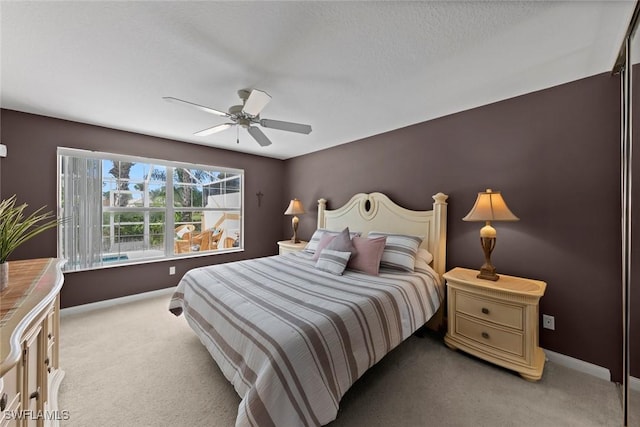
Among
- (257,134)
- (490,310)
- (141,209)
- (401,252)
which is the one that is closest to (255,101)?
(257,134)

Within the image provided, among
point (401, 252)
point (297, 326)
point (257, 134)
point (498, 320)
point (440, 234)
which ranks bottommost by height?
point (498, 320)

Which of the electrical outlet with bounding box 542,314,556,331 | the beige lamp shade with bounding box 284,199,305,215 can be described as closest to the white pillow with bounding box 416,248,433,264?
the electrical outlet with bounding box 542,314,556,331

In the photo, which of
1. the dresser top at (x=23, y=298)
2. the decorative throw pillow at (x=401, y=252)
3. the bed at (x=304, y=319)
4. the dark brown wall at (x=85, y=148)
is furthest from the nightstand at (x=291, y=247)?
the dresser top at (x=23, y=298)

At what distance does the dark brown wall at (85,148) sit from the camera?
277 centimetres

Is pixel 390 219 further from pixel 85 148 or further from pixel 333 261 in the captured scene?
pixel 85 148

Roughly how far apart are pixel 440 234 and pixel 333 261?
124cm

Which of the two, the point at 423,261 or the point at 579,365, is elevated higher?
the point at 423,261

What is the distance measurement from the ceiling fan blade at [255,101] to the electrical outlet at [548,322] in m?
3.01

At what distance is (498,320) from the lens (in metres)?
2.12

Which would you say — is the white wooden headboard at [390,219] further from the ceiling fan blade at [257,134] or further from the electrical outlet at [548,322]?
the ceiling fan blade at [257,134]

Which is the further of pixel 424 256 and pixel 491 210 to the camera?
pixel 424 256

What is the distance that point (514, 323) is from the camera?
204 centimetres

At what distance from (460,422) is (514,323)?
0.93 m

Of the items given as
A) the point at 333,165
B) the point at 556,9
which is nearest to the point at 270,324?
the point at 556,9
